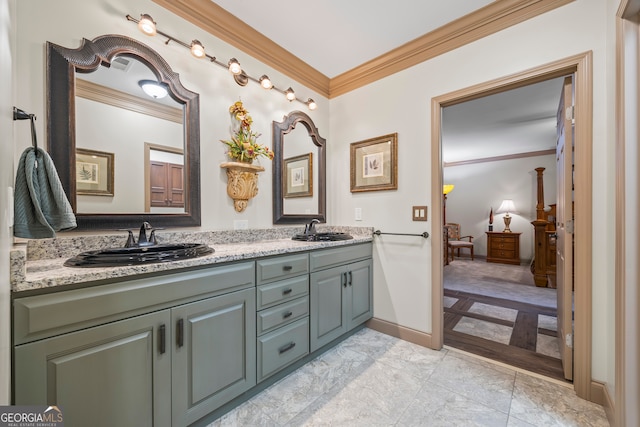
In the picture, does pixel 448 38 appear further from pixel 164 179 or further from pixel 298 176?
pixel 164 179

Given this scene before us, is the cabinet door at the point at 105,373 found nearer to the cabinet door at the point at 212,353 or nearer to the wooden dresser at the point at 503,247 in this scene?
the cabinet door at the point at 212,353

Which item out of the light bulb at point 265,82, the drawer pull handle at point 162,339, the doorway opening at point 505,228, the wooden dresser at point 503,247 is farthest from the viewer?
the wooden dresser at point 503,247

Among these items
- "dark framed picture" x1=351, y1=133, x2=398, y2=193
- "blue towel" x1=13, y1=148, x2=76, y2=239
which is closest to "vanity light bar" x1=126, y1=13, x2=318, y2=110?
"dark framed picture" x1=351, y1=133, x2=398, y2=193

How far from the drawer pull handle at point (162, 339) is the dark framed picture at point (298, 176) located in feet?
4.70

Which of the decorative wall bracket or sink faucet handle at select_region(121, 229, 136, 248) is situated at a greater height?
the decorative wall bracket

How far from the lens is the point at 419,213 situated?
7.19 ft

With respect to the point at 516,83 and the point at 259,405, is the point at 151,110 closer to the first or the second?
the point at 259,405

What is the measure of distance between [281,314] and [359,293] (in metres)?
0.90

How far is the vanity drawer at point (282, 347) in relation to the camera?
1.54 meters

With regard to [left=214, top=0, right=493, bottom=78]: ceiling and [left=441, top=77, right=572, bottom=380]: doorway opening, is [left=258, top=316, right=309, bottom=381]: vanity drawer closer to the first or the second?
[left=441, top=77, right=572, bottom=380]: doorway opening

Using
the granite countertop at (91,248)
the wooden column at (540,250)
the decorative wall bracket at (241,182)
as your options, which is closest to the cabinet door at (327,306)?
the granite countertop at (91,248)

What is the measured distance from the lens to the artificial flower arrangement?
6.41 feet

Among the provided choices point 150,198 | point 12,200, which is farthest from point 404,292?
point 12,200

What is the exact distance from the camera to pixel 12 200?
0.99 m
